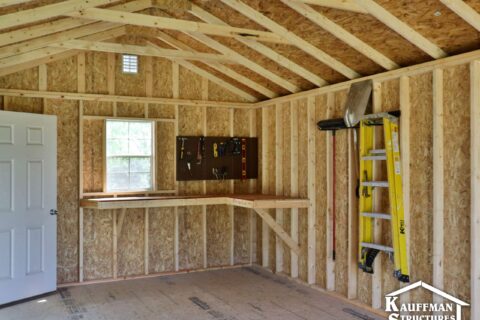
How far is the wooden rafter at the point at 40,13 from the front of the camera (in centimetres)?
400

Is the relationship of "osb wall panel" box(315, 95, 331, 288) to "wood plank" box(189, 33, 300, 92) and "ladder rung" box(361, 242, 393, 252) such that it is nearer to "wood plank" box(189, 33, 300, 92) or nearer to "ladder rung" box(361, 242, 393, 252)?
"wood plank" box(189, 33, 300, 92)

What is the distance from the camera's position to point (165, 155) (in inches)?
271

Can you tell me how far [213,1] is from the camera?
484 cm

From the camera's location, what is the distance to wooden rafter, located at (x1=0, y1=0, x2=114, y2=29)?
13.1 feet

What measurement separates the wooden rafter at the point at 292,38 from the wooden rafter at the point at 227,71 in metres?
1.76

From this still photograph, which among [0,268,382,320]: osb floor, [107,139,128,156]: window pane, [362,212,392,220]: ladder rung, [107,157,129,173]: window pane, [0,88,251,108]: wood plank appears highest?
[0,88,251,108]: wood plank

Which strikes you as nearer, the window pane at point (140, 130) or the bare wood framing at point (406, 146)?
the bare wood framing at point (406, 146)

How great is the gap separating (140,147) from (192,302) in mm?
2430

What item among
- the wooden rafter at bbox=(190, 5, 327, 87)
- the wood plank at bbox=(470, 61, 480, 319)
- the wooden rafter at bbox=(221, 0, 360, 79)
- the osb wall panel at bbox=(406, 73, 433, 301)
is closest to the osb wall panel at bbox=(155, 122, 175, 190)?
the wooden rafter at bbox=(190, 5, 327, 87)

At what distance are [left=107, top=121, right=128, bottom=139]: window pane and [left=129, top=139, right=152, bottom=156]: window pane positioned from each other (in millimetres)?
146

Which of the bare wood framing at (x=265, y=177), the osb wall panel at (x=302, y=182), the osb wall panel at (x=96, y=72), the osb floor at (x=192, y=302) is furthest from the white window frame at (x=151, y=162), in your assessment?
the osb wall panel at (x=302, y=182)

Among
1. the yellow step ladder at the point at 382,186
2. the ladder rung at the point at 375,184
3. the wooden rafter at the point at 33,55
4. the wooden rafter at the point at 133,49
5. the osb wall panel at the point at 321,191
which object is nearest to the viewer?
the yellow step ladder at the point at 382,186

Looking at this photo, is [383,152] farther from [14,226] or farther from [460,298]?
[14,226]

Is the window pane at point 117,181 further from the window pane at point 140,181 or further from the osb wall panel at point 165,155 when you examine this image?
the osb wall panel at point 165,155
